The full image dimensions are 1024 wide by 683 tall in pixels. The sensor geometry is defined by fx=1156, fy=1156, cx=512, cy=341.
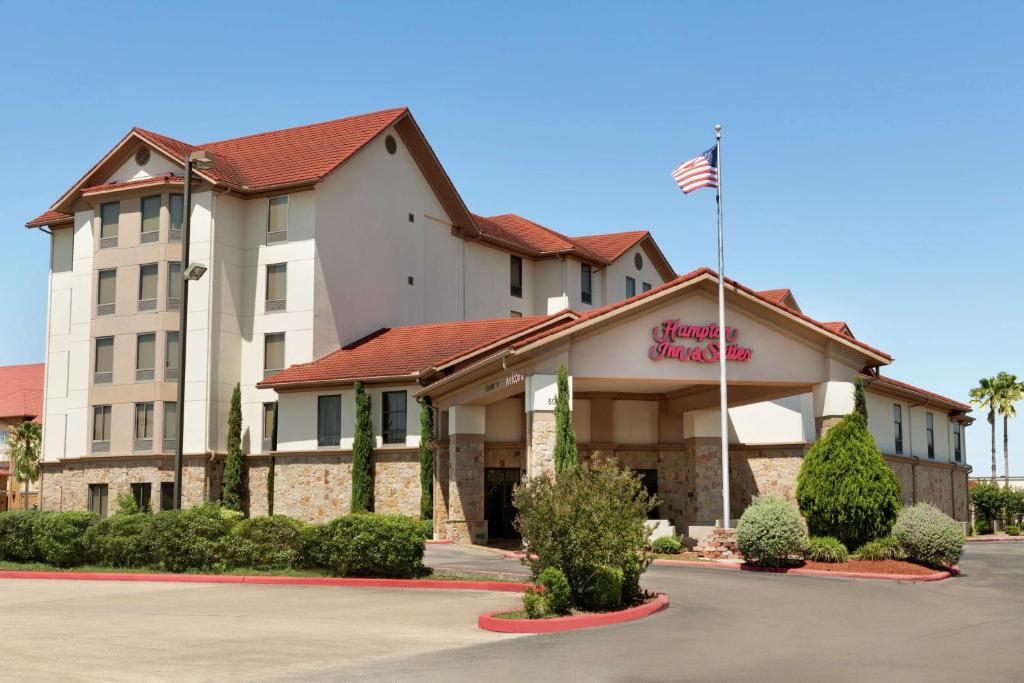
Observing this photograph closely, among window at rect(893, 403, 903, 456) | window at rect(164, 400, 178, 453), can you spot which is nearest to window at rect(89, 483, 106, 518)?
window at rect(164, 400, 178, 453)

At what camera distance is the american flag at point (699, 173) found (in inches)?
1265

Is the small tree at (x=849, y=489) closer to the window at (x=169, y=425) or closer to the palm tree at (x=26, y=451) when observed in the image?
the window at (x=169, y=425)

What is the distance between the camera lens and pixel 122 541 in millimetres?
25406

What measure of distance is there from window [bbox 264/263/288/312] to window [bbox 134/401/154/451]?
639 cm

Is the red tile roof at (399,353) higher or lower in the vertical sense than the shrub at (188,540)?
higher

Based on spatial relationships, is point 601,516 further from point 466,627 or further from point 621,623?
point 466,627

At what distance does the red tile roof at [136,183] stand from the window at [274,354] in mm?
7339

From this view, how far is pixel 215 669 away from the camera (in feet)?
43.7

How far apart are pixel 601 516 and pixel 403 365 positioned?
83.5ft

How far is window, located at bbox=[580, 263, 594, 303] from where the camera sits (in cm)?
6016

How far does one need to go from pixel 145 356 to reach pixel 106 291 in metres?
3.66

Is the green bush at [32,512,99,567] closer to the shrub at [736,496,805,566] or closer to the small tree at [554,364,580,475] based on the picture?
the small tree at [554,364,580,475]

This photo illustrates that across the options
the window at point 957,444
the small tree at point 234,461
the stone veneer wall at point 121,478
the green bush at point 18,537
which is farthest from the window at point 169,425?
the window at point 957,444

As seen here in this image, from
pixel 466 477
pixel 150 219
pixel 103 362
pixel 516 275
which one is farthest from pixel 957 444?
pixel 103 362
